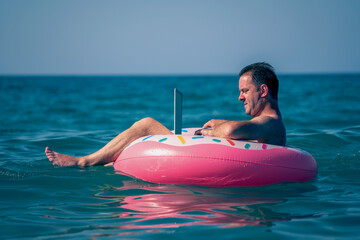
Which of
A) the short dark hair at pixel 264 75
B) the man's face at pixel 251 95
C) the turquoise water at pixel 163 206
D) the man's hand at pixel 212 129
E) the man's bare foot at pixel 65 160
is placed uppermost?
the short dark hair at pixel 264 75

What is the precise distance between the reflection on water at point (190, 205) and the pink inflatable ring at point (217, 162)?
109mm

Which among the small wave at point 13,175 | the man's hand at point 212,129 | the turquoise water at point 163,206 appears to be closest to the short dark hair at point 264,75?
the man's hand at point 212,129

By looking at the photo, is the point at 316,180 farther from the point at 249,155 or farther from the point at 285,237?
the point at 285,237

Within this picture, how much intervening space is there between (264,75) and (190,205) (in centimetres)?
160

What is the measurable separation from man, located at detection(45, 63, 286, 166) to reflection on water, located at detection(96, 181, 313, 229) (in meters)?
0.52

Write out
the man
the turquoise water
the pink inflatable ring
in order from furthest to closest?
the man < the pink inflatable ring < the turquoise water

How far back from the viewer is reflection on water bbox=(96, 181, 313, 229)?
10.3ft

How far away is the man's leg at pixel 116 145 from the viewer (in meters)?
4.67

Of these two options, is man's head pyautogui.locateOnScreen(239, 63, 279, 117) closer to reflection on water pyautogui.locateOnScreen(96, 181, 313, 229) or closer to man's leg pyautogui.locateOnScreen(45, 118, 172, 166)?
reflection on water pyautogui.locateOnScreen(96, 181, 313, 229)

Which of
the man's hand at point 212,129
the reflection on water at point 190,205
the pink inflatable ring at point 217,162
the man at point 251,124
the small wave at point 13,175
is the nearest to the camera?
the reflection on water at point 190,205

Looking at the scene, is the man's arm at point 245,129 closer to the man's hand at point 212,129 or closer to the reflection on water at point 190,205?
the man's hand at point 212,129

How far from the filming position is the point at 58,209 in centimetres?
352

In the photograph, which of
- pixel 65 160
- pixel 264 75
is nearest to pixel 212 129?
pixel 264 75

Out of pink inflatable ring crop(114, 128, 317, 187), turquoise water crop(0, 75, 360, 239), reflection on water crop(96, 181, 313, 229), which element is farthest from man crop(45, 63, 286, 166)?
reflection on water crop(96, 181, 313, 229)
